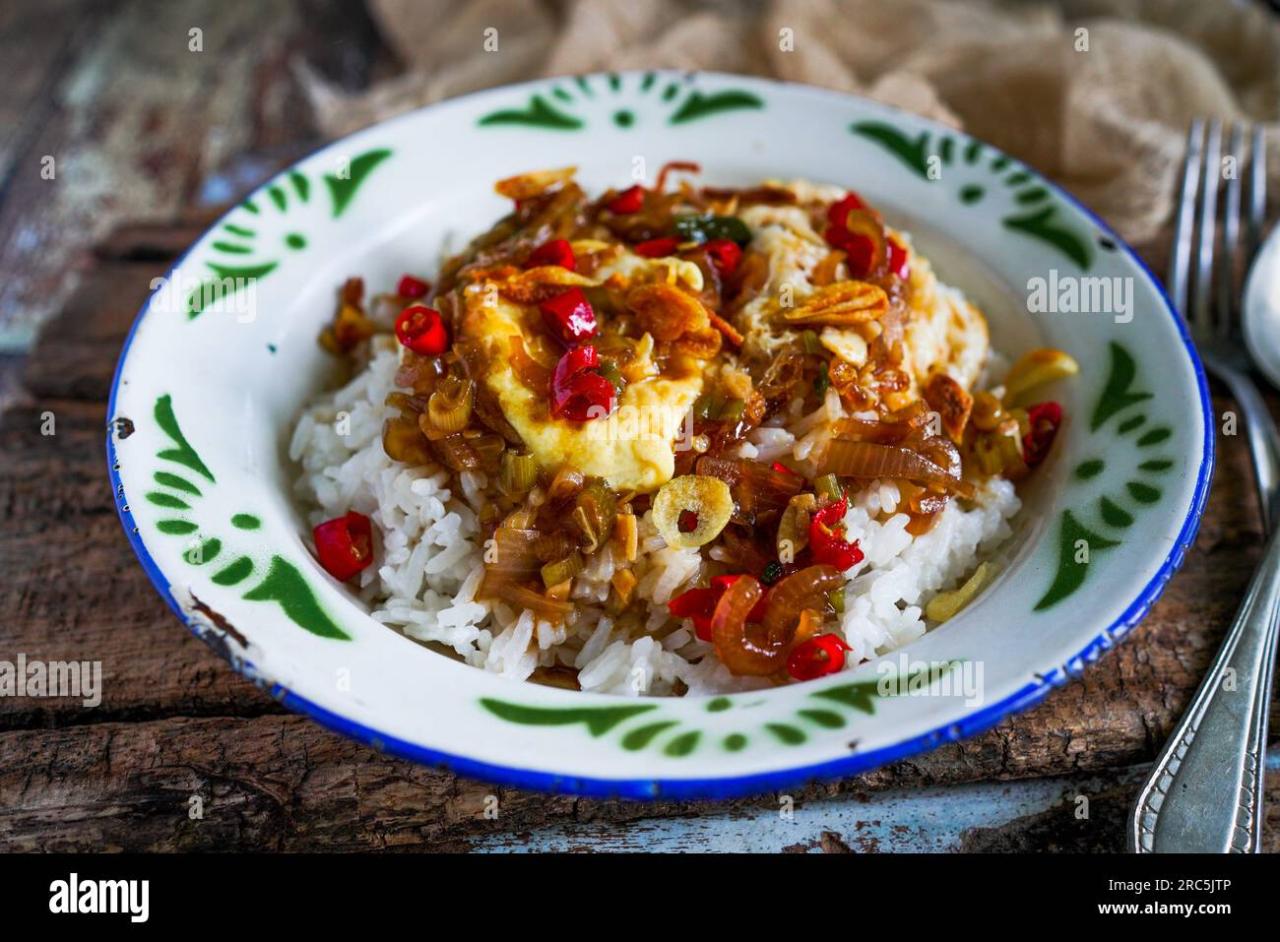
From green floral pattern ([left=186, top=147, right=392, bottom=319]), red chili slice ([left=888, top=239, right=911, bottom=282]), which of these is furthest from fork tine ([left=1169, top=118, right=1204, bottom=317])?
green floral pattern ([left=186, top=147, right=392, bottom=319])

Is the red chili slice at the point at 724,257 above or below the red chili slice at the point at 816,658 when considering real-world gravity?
above

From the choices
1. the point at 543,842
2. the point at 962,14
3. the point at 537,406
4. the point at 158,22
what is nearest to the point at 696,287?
the point at 537,406

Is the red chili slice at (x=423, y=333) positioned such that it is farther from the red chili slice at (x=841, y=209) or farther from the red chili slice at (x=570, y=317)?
the red chili slice at (x=841, y=209)

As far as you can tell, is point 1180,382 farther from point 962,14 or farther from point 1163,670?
point 962,14

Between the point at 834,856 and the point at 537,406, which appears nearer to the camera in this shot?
the point at 834,856

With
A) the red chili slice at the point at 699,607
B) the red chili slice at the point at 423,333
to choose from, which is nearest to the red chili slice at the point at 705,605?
the red chili slice at the point at 699,607
